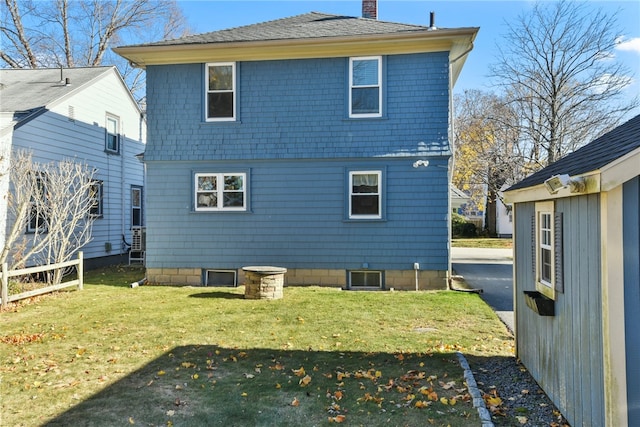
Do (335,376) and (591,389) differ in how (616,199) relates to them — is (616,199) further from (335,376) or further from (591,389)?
(335,376)

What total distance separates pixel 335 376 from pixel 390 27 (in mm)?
9175

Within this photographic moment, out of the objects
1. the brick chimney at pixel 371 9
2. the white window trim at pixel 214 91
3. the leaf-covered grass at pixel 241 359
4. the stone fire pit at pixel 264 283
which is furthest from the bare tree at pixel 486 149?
the leaf-covered grass at pixel 241 359

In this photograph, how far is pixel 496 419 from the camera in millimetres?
3902

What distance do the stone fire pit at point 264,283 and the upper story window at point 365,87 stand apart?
14.6ft

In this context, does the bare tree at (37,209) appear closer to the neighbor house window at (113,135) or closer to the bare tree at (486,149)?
the neighbor house window at (113,135)

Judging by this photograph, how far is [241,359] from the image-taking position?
18.0 ft

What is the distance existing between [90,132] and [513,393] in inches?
582

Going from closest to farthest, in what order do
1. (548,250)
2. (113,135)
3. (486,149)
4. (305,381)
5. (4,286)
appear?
(548,250), (305,381), (4,286), (113,135), (486,149)

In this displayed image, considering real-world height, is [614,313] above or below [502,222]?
below

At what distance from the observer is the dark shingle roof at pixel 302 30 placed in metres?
10.8

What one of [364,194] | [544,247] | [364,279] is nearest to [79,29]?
[364,194]

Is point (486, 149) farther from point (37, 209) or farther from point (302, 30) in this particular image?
point (37, 209)

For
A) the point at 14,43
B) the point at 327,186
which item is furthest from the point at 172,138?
the point at 14,43

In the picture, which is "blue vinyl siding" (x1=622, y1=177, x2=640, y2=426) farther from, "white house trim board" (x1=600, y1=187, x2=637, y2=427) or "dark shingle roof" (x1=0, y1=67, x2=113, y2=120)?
"dark shingle roof" (x1=0, y1=67, x2=113, y2=120)
